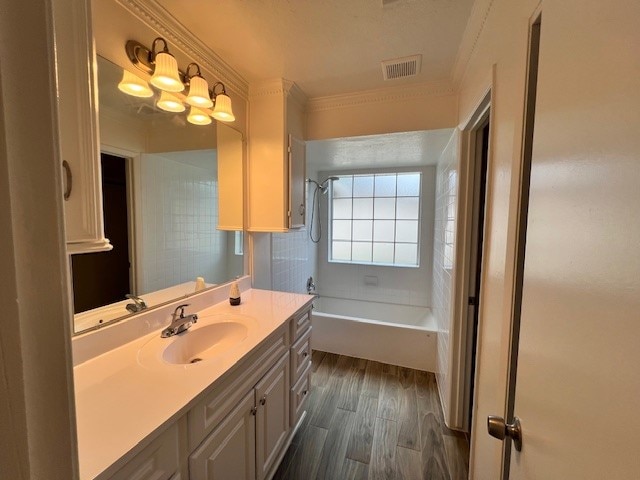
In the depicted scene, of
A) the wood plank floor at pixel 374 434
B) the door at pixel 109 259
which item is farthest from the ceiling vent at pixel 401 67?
the wood plank floor at pixel 374 434

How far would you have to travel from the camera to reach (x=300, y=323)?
67.4 inches

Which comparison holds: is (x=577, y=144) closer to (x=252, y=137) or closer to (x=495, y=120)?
(x=495, y=120)

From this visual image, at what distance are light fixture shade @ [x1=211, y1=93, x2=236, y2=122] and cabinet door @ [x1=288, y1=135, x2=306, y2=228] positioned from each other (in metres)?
0.47

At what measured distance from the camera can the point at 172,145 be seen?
1.50 metres

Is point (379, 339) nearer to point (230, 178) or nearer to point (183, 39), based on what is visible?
point (230, 178)

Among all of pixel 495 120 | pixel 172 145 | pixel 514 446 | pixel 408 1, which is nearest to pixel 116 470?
pixel 514 446

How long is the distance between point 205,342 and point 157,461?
680 mm

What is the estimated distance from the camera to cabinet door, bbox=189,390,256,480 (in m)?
0.91

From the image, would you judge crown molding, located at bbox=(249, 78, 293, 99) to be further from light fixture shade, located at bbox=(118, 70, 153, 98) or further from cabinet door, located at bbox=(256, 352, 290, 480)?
cabinet door, located at bbox=(256, 352, 290, 480)

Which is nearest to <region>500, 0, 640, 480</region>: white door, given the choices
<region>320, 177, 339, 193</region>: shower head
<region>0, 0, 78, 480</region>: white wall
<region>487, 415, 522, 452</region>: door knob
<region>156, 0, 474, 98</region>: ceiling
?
<region>487, 415, 522, 452</region>: door knob

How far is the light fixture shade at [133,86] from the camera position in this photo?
1.21m

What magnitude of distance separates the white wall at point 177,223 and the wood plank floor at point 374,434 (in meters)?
1.23

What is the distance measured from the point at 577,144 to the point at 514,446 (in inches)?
27.5

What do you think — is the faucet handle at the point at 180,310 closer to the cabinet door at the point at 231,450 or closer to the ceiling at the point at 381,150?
the cabinet door at the point at 231,450
